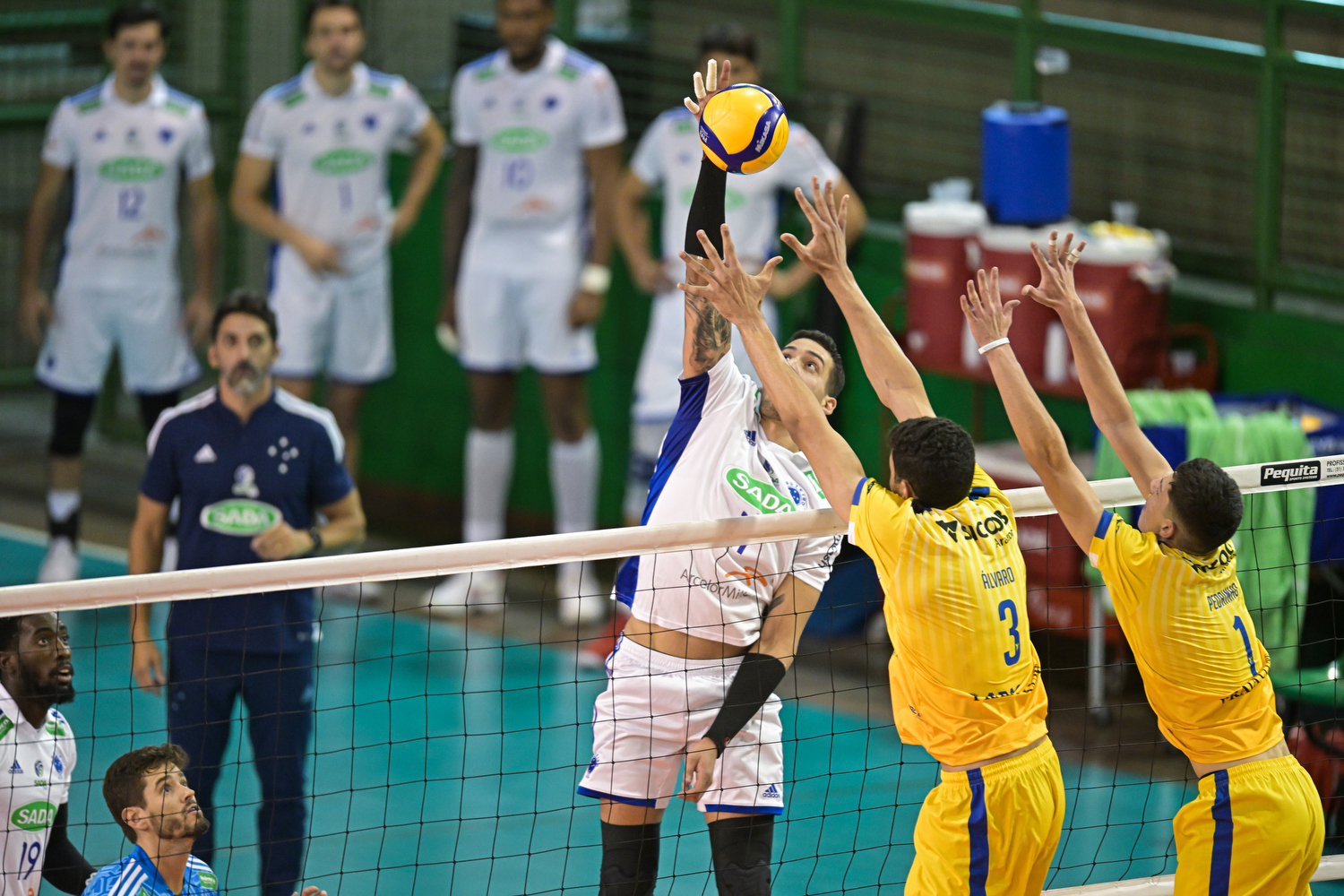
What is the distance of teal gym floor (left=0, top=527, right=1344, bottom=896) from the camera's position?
6.62 m

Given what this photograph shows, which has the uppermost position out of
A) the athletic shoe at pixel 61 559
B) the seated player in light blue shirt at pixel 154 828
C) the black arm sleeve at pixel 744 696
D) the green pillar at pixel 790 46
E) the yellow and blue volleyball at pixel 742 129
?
the green pillar at pixel 790 46

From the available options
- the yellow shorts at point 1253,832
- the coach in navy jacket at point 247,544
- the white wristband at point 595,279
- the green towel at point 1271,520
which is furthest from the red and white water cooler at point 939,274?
the yellow shorts at point 1253,832

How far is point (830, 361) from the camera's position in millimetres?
5137

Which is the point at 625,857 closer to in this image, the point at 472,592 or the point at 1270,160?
the point at 472,592

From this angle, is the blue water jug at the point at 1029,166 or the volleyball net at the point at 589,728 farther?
the blue water jug at the point at 1029,166

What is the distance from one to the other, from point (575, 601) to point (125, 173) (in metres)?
3.31

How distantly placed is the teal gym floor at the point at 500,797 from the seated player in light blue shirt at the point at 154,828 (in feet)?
3.87

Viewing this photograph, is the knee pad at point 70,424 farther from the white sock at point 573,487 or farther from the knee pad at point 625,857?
the knee pad at point 625,857

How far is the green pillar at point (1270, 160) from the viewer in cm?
865

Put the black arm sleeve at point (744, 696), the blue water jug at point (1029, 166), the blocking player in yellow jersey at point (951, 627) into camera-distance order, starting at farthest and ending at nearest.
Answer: the blue water jug at point (1029, 166) < the black arm sleeve at point (744, 696) < the blocking player in yellow jersey at point (951, 627)

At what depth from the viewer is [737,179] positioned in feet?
30.7

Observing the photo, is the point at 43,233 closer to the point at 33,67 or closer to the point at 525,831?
the point at 33,67

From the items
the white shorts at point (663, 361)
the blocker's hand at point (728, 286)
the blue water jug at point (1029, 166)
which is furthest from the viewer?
the white shorts at point (663, 361)

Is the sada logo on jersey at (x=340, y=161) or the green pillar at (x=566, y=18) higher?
the green pillar at (x=566, y=18)
